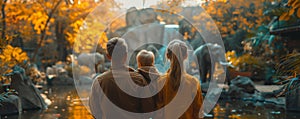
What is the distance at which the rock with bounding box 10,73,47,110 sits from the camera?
28.8 ft

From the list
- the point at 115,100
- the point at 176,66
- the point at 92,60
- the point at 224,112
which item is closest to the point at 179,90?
the point at 176,66

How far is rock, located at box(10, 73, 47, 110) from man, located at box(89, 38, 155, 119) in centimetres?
592

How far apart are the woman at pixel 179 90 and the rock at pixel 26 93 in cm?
601

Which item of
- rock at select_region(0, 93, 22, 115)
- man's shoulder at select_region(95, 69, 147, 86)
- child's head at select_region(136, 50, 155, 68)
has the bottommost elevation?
rock at select_region(0, 93, 22, 115)

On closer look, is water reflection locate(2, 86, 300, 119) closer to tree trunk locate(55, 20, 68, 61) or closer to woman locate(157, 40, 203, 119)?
woman locate(157, 40, 203, 119)

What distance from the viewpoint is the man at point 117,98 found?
125 inches

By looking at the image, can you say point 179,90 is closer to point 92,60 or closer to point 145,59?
point 145,59

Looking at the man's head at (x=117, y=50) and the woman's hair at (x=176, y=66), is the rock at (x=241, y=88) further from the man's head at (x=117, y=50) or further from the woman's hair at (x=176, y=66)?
the man's head at (x=117, y=50)

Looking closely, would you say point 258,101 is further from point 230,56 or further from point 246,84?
point 230,56

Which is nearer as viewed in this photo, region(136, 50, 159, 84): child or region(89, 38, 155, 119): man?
region(89, 38, 155, 119): man

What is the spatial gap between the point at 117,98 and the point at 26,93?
6.23 m

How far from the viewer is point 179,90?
336 centimetres

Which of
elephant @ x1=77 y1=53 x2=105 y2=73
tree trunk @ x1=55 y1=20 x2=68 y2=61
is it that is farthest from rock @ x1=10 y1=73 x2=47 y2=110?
tree trunk @ x1=55 y1=20 x2=68 y2=61

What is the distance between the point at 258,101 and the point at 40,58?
69.4 ft
